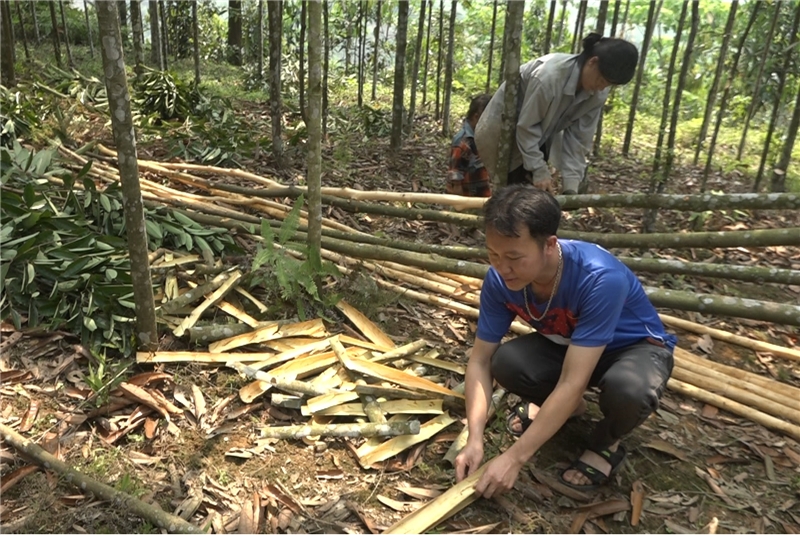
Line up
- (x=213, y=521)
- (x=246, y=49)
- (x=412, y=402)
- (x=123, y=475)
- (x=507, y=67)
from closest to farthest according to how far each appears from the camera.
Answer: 1. (x=213, y=521)
2. (x=123, y=475)
3. (x=412, y=402)
4. (x=507, y=67)
5. (x=246, y=49)

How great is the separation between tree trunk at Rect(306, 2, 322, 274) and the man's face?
1.39 m

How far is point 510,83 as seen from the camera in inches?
134

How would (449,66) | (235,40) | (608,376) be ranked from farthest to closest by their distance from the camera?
1. (235,40)
2. (449,66)
3. (608,376)

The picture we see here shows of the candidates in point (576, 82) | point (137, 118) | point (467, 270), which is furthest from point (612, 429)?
point (137, 118)

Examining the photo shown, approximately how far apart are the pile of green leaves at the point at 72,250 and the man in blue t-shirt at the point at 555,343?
1757mm

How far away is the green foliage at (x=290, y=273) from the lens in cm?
289

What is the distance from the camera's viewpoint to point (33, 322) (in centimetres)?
269

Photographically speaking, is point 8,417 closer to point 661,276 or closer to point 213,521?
point 213,521

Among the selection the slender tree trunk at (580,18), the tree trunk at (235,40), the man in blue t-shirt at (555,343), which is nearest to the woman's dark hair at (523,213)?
the man in blue t-shirt at (555,343)

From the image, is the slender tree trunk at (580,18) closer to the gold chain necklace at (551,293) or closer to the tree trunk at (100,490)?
the gold chain necklace at (551,293)

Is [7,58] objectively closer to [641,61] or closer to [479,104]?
[479,104]

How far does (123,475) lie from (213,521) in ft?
1.39

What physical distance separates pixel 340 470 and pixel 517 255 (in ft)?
3.62

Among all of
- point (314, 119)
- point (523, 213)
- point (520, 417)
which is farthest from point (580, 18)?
point (523, 213)
